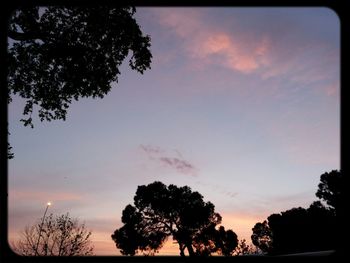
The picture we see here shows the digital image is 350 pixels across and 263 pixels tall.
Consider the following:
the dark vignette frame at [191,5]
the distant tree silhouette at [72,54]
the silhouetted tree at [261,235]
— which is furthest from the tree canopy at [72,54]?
the silhouetted tree at [261,235]

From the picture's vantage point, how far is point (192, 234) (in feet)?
163

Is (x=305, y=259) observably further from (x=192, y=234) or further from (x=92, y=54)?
(x=192, y=234)

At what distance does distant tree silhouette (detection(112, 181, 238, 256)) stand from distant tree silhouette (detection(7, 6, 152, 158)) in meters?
37.9

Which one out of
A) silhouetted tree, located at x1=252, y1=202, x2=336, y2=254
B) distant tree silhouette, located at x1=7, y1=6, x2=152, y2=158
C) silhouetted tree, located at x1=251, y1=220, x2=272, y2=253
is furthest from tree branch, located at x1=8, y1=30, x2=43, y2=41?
silhouetted tree, located at x1=251, y1=220, x2=272, y2=253

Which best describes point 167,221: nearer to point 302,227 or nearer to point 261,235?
point 302,227

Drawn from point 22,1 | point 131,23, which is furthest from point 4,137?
point 131,23

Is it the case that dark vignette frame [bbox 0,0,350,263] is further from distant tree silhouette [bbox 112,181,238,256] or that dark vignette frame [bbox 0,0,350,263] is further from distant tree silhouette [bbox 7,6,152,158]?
distant tree silhouette [bbox 112,181,238,256]

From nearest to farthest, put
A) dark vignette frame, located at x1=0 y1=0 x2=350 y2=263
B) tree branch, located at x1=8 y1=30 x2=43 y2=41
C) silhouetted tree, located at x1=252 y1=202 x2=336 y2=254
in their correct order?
dark vignette frame, located at x1=0 y1=0 x2=350 y2=263 → tree branch, located at x1=8 y1=30 x2=43 y2=41 → silhouetted tree, located at x1=252 y1=202 x2=336 y2=254

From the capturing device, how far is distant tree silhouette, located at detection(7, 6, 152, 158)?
890 centimetres

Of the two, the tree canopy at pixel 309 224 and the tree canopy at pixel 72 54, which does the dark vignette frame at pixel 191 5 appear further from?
the tree canopy at pixel 309 224

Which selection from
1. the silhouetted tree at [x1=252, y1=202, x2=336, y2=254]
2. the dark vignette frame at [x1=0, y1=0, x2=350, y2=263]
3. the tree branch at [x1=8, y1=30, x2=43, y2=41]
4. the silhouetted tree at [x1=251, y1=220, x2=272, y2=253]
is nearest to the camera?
the dark vignette frame at [x1=0, y1=0, x2=350, y2=263]

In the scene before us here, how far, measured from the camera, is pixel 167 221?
48125mm

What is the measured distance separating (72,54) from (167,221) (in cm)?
4104

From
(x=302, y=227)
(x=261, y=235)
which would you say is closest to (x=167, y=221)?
(x=302, y=227)
